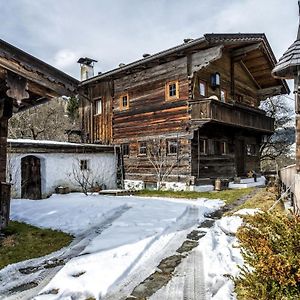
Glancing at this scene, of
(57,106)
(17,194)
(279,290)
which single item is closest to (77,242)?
(279,290)

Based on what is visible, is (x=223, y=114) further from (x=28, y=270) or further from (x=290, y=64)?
(x=28, y=270)

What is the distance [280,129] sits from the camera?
3069 cm

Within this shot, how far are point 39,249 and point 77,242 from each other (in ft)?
2.50

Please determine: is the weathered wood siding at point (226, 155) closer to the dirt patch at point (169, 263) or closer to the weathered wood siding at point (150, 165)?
the weathered wood siding at point (150, 165)

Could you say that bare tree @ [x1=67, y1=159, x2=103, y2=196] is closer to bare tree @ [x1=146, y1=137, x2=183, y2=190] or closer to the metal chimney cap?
bare tree @ [x1=146, y1=137, x2=183, y2=190]

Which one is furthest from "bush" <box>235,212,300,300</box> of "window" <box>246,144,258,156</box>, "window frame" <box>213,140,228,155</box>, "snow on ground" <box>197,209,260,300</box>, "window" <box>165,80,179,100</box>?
"window" <box>246,144,258,156</box>

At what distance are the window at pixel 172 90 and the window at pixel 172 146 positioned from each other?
238cm

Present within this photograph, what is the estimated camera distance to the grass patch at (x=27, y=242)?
561 centimetres

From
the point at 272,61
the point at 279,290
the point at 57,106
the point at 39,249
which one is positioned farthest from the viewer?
the point at 57,106

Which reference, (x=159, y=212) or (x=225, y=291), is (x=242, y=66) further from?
(x=225, y=291)

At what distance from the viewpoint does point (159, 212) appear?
9.29 metres

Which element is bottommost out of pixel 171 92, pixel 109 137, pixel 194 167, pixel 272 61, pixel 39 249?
pixel 39 249

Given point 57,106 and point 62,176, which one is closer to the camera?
point 62,176

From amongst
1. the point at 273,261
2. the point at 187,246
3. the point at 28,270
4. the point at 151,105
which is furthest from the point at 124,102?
the point at 273,261
